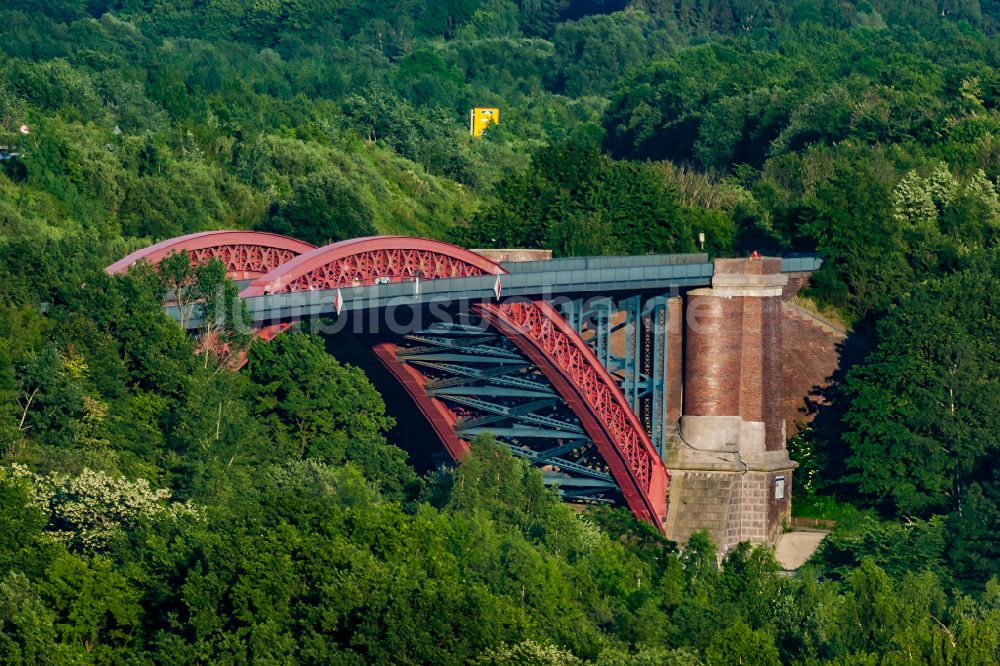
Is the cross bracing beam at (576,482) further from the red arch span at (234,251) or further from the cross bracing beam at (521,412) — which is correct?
the red arch span at (234,251)

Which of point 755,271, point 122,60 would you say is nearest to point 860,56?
point 122,60

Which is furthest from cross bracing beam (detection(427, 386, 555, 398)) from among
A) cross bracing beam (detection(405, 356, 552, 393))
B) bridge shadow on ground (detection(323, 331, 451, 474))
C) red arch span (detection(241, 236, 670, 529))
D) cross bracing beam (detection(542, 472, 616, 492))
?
cross bracing beam (detection(542, 472, 616, 492))

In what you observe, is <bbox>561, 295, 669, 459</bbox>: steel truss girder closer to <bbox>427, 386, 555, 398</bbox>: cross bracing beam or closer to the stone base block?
the stone base block

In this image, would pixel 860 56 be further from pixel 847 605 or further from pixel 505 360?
pixel 847 605

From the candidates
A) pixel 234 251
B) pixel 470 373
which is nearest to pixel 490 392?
pixel 470 373

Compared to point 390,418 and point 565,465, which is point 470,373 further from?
point 565,465

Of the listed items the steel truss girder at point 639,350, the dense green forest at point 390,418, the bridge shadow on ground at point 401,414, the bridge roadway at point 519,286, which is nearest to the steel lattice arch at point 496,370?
the bridge roadway at point 519,286
